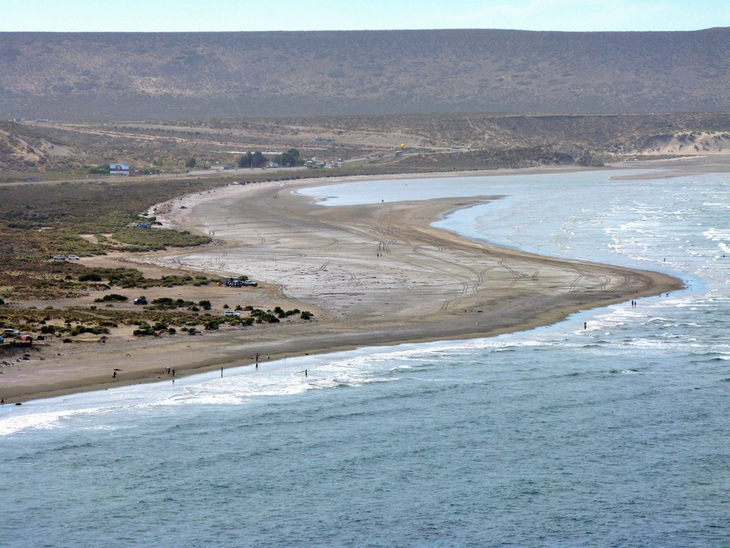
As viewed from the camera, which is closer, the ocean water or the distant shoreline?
the ocean water

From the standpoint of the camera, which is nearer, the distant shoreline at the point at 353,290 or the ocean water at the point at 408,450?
the ocean water at the point at 408,450

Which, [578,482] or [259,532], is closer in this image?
[259,532]

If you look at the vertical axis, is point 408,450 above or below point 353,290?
below

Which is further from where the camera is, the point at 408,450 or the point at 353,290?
the point at 353,290

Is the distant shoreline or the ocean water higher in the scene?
the distant shoreline

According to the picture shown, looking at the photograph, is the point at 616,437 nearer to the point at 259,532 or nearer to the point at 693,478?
the point at 693,478

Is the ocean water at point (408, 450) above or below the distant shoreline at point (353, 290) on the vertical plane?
below

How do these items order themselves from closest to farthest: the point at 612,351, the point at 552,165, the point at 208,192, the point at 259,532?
the point at 259,532
the point at 612,351
the point at 208,192
the point at 552,165

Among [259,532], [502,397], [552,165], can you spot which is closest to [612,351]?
[502,397]
